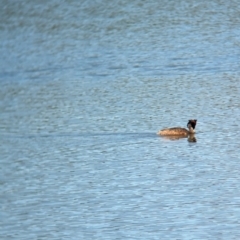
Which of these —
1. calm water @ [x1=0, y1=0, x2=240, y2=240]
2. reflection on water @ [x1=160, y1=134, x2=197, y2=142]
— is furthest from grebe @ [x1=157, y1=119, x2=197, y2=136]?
calm water @ [x1=0, y1=0, x2=240, y2=240]

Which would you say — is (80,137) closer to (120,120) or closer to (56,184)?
(120,120)

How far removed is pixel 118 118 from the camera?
20688 millimetres

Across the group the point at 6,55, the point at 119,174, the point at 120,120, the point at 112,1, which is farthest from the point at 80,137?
the point at 112,1

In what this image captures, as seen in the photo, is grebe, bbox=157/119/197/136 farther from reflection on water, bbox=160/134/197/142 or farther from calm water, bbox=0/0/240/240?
calm water, bbox=0/0/240/240

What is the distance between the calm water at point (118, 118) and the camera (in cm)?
1494

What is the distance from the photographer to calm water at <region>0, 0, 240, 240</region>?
1494 cm

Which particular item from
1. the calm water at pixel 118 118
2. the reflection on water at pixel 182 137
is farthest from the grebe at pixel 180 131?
the calm water at pixel 118 118

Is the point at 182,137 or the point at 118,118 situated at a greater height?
the point at 118,118

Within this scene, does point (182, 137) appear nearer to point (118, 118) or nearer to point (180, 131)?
point (180, 131)

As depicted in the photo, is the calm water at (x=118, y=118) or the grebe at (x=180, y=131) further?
the grebe at (x=180, y=131)

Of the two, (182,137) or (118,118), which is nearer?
(182,137)

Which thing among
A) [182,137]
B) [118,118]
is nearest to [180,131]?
[182,137]

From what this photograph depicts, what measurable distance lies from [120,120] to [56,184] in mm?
3942

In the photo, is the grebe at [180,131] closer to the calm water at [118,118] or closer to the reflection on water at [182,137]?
the reflection on water at [182,137]
